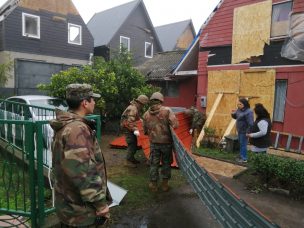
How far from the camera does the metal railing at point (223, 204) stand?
211 centimetres

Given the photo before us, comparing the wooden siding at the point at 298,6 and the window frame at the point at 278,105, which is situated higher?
the wooden siding at the point at 298,6

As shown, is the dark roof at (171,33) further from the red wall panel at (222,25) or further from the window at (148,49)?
the red wall panel at (222,25)

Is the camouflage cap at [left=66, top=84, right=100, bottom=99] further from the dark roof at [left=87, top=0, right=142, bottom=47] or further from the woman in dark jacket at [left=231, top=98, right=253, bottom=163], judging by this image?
the dark roof at [left=87, top=0, right=142, bottom=47]

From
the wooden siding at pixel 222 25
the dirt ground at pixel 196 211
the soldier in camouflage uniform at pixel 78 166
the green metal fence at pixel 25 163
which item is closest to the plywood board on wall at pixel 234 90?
the wooden siding at pixel 222 25

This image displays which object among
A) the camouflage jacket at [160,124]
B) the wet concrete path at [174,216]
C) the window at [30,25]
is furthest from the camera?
the window at [30,25]

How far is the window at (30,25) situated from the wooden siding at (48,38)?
0.59ft

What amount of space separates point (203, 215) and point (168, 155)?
135cm

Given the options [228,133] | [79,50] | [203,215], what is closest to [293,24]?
[228,133]

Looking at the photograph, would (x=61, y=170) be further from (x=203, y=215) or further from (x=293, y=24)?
(x=293, y=24)

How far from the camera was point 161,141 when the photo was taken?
5.16 metres

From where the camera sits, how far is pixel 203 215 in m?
4.28

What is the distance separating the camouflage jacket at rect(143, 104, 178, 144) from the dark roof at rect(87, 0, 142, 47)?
16.5m

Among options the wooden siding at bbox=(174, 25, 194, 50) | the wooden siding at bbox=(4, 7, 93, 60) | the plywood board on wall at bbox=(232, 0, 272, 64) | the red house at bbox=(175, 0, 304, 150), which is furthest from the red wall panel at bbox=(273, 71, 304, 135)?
the wooden siding at bbox=(174, 25, 194, 50)

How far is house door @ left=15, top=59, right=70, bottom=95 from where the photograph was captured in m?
15.5
